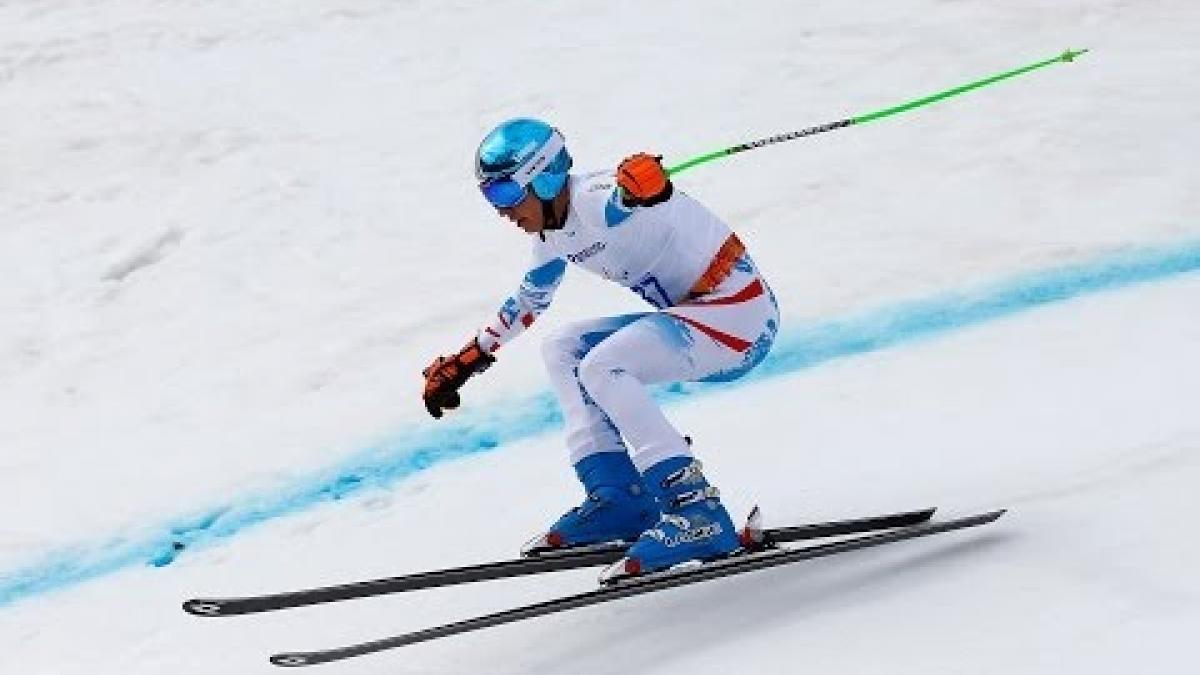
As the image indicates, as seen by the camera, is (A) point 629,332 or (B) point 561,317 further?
(B) point 561,317

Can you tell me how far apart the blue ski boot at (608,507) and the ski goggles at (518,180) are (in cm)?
92

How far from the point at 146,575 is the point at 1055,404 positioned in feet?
13.2

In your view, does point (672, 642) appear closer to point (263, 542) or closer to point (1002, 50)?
point (263, 542)

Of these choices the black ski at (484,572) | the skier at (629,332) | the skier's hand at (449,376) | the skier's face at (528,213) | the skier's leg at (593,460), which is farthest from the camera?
the skier's hand at (449,376)

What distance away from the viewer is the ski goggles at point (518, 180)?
5332 mm

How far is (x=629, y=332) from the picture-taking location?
5391 millimetres

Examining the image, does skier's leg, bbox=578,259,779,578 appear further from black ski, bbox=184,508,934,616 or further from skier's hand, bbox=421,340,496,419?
skier's hand, bbox=421,340,496,419

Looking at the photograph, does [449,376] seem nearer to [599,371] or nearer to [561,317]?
[599,371]

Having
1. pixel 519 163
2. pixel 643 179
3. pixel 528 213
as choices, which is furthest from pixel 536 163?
pixel 643 179

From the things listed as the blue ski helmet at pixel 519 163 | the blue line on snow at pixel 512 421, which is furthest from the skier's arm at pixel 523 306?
the blue line on snow at pixel 512 421

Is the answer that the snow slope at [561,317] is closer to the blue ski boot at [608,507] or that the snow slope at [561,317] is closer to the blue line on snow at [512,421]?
the blue line on snow at [512,421]

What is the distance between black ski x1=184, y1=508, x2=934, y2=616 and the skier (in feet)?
0.45

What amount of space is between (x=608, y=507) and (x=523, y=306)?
0.75m

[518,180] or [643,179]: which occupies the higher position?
[518,180]
